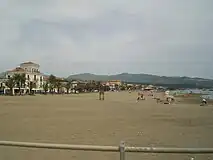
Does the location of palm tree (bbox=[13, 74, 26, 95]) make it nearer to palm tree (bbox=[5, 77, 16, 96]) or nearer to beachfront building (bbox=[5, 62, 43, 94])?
palm tree (bbox=[5, 77, 16, 96])

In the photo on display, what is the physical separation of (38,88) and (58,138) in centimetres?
11620

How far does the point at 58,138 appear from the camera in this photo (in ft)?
40.4

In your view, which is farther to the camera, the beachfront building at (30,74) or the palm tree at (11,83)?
the beachfront building at (30,74)

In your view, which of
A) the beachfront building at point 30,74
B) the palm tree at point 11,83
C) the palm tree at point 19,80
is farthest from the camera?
the beachfront building at point 30,74

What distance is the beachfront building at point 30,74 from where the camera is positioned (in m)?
115

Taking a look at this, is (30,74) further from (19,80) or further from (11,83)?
(11,83)

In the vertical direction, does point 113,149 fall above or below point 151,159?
above

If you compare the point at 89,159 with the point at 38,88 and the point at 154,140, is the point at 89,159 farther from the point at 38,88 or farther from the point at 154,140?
the point at 38,88

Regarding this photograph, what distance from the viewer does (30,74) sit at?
121 metres

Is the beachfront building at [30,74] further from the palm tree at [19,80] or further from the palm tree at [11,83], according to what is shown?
the palm tree at [11,83]

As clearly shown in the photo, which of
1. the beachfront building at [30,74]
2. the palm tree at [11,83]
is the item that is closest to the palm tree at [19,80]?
the palm tree at [11,83]

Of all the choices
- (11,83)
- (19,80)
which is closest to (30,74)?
(19,80)

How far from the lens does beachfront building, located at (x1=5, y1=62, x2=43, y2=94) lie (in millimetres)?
114569

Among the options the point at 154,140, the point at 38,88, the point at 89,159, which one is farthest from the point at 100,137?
the point at 38,88
